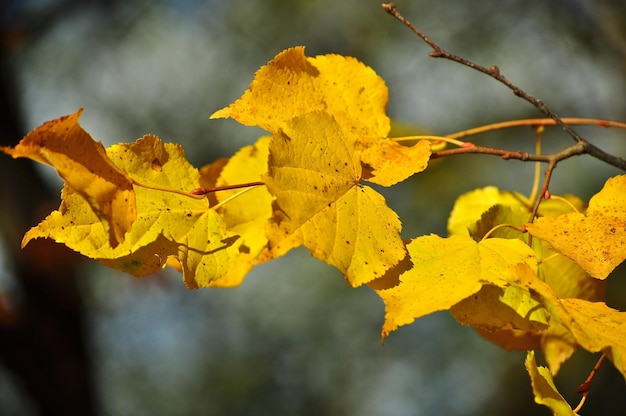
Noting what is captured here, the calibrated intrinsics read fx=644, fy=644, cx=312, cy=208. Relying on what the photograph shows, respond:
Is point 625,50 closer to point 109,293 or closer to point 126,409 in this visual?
point 109,293

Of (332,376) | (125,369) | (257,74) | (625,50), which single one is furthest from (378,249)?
(125,369)

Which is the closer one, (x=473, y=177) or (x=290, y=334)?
(x=473, y=177)

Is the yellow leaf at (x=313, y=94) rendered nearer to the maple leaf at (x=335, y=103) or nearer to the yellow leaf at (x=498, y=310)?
the maple leaf at (x=335, y=103)

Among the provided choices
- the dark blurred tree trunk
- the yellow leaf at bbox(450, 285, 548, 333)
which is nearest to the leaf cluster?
the yellow leaf at bbox(450, 285, 548, 333)

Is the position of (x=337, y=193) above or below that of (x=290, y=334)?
above

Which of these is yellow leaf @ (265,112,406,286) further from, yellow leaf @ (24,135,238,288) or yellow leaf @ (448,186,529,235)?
yellow leaf @ (448,186,529,235)

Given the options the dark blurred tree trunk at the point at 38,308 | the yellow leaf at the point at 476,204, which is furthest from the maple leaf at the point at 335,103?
the dark blurred tree trunk at the point at 38,308

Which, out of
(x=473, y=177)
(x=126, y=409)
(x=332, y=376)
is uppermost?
(x=473, y=177)
